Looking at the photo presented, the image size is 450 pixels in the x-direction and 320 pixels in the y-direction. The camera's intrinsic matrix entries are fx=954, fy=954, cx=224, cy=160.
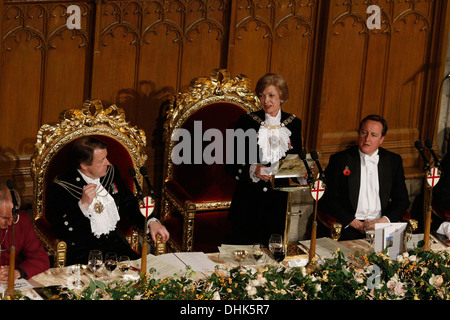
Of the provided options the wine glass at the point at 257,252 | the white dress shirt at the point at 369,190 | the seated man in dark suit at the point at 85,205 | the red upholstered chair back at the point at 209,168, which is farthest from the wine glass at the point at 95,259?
the white dress shirt at the point at 369,190

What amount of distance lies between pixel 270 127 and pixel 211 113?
45 centimetres

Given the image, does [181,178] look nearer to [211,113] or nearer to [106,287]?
[211,113]

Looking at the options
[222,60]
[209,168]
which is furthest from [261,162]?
[222,60]

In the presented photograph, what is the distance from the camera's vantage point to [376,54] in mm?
7828

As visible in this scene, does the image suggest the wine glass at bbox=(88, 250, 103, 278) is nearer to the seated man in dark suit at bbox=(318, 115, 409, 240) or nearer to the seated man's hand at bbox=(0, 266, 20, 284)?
the seated man's hand at bbox=(0, 266, 20, 284)

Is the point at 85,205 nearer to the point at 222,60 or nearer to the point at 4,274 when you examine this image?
the point at 4,274

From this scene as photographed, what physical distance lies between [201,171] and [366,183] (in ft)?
3.79

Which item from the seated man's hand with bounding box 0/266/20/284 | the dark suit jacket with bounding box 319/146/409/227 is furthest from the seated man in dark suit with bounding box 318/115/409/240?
the seated man's hand with bounding box 0/266/20/284

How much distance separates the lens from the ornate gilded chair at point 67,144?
5.82 metres

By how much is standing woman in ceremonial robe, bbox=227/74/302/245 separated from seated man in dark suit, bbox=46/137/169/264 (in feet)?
2.75

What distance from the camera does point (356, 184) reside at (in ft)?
21.7

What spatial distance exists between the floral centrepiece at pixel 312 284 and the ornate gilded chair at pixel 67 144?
132 cm

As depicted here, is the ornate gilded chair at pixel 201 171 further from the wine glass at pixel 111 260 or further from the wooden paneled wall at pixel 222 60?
the wine glass at pixel 111 260
